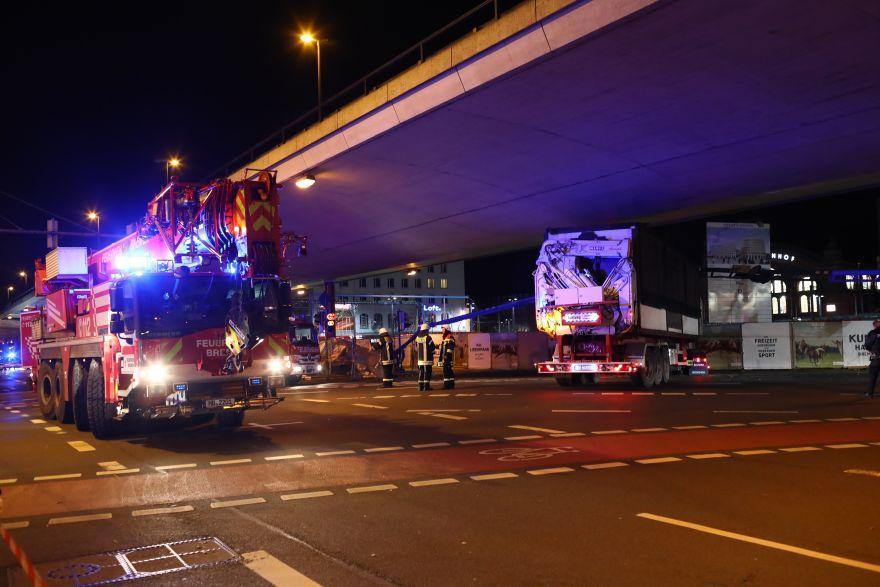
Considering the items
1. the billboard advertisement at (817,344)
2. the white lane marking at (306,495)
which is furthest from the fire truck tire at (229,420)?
the billboard advertisement at (817,344)

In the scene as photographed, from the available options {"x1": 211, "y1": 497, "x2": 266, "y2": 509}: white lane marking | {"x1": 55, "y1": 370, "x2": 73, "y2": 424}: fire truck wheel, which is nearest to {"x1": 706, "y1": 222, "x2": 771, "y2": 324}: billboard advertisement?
{"x1": 55, "y1": 370, "x2": 73, "y2": 424}: fire truck wheel

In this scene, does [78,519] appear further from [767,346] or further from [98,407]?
[767,346]

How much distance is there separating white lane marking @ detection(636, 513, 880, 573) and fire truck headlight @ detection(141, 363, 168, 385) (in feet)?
24.5

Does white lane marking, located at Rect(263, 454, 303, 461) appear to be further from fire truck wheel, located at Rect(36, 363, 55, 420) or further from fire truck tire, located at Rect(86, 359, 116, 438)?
fire truck wheel, located at Rect(36, 363, 55, 420)

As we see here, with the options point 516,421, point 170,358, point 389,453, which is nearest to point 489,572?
point 389,453

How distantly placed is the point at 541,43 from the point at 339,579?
12.6 meters

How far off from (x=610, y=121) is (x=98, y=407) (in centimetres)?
1296

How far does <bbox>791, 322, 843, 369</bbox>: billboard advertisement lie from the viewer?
1243 inches

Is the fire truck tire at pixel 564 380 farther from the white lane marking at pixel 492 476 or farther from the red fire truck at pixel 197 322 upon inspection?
the white lane marking at pixel 492 476

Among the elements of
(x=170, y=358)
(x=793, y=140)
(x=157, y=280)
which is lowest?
(x=170, y=358)

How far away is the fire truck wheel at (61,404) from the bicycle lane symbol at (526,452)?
29.4 feet

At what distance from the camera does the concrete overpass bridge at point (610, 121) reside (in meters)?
14.5

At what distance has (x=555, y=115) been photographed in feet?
61.6

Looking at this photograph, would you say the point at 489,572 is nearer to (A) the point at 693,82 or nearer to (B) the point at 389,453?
(B) the point at 389,453
